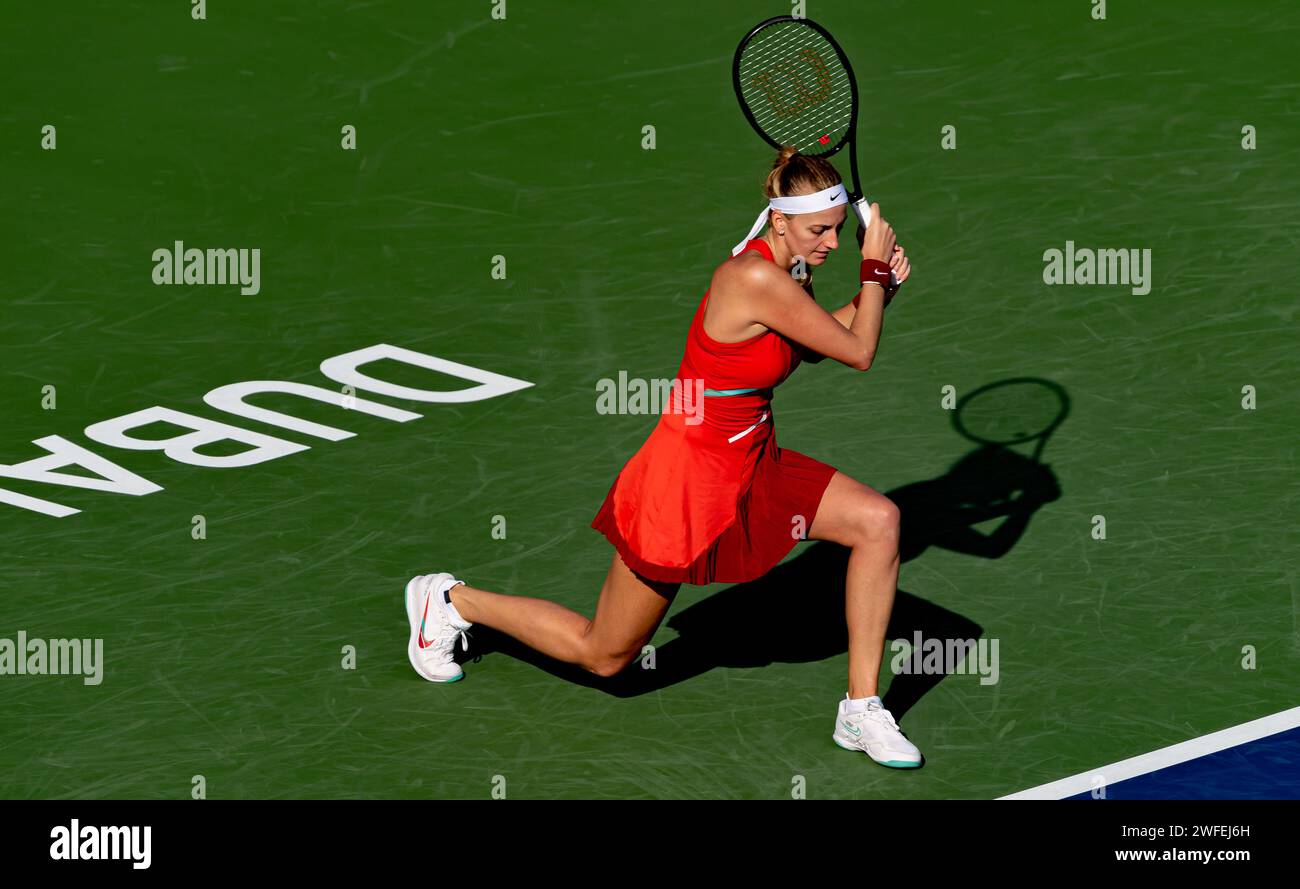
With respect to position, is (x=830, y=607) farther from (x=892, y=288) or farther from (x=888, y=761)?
(x=892, y=288)

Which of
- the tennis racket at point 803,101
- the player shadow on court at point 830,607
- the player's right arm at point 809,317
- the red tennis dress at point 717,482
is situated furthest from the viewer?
Result: the player shadow on court at point 830,607

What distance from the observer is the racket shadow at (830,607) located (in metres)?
9.77

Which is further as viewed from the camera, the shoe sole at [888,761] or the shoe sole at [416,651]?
the shoe sole at [416,651]

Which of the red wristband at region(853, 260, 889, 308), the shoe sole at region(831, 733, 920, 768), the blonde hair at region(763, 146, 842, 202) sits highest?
the blonde hair at region(763, 146, 842, 202)

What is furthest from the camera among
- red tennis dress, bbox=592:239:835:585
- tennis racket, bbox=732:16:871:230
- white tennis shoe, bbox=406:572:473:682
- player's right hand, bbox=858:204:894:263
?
white tennis shoe, bbox=406:572:473:682

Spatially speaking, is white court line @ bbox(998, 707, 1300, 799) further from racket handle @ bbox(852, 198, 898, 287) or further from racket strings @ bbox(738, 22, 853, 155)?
racket strings @ bbox(738, 22, 853, 155)

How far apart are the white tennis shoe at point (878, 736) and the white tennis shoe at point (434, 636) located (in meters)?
1.70

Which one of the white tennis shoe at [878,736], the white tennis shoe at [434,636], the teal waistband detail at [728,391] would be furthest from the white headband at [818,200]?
the white tennis shoe at [434,636]

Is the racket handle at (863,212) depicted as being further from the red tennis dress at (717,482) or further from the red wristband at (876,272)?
the red tennis dress at (717,482)

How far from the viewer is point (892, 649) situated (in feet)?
32.3

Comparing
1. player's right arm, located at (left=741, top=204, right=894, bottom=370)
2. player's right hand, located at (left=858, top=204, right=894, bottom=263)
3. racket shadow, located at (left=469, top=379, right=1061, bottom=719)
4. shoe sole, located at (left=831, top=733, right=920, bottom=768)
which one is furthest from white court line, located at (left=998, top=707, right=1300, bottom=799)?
player's right hand, located at (left=858, top=204, right=894, bottom=263)

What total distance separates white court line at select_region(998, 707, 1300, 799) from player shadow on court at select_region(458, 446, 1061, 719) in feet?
2.69

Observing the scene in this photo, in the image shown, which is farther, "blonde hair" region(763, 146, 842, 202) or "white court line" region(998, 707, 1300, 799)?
"white court line" region(998, 707, 1300, 799)

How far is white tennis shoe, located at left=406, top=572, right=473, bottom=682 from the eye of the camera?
9.63 metres
